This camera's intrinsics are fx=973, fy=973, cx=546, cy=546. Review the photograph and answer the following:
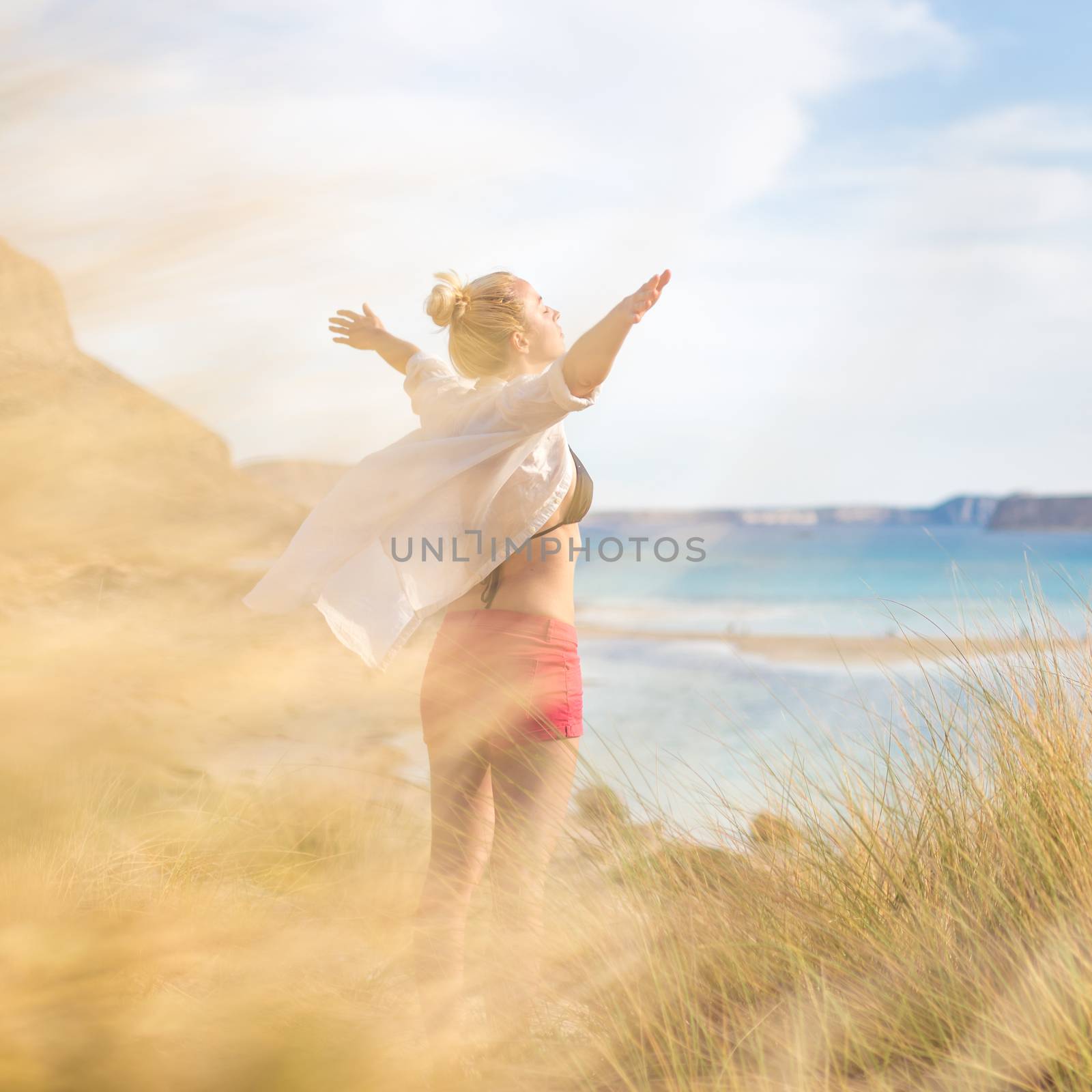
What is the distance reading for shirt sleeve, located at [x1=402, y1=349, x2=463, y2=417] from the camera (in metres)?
2.19

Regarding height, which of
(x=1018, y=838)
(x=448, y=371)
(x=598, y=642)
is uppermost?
(x=448, y=371)

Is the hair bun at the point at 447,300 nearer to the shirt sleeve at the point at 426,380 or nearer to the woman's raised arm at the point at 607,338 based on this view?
the shirt sleeve at the point at 426,380

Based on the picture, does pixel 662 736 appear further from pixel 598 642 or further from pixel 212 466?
pixel 598 642

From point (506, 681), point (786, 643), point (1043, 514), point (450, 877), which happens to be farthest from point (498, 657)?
point (1043, 514)

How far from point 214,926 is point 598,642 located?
17.5 m

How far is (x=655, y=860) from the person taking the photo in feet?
7.04

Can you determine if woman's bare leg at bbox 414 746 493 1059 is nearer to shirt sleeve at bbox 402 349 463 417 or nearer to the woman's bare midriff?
the woman's bare midriff

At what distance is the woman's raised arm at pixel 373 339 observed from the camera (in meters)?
2.41

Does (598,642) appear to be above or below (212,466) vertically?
below

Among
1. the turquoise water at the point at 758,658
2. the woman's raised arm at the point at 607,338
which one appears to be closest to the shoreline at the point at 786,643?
the turquoise water at the point at 758,658

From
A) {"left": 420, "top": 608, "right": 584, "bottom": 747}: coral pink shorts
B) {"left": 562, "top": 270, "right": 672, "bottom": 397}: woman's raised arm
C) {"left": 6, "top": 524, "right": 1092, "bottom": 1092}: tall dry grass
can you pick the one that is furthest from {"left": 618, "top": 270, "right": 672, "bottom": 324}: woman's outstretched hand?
{"left": 6, "top": 524, "right": 1092, "bottom": 1092}: tall dry grass

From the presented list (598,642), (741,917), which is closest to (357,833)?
(741,917)

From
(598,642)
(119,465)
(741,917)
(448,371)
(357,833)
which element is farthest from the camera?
(598,642)

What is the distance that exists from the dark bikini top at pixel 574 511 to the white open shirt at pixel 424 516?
1.1 inches
